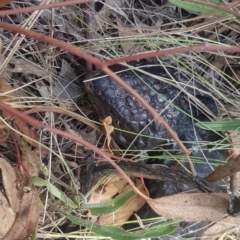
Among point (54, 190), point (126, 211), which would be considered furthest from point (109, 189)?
point (54, 190)

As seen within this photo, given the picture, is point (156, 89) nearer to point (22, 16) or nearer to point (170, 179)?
point (170, 179)

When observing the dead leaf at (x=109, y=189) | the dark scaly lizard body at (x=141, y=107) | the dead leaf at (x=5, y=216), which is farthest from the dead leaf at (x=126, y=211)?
the dead leaf at (x=5, y=216)

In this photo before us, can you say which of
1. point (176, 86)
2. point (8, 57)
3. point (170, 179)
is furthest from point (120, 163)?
point (8, 57)

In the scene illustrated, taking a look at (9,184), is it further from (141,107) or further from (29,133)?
(141,107)

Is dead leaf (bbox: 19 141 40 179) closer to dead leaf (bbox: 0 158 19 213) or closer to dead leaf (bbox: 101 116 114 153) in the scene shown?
dead leaf (bbox: 0 158 19 213)

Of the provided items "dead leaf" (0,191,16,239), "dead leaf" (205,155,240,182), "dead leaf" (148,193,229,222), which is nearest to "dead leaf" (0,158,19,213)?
"dead leaf" (0,191,16,239)

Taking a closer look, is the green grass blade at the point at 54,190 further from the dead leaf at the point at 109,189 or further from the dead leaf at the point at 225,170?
the dead leaf at the point at 225,170
